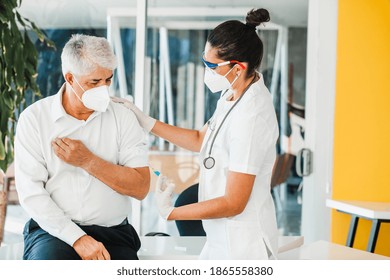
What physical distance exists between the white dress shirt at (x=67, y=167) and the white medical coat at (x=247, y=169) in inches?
11.7

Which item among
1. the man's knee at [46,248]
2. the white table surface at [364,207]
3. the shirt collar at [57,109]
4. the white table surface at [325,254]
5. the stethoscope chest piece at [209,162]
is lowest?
the white table surface at [364,207]

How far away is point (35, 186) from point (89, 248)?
0.28m

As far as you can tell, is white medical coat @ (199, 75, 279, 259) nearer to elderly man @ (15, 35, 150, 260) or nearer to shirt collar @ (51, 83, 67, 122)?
elderly man @ (15, 35, 150, 260)

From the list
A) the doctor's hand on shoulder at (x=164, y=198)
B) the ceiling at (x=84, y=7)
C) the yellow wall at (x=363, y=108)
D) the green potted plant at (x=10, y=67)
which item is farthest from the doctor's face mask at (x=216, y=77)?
the ceiling at (x=84, y=7)

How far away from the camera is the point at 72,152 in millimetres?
2088

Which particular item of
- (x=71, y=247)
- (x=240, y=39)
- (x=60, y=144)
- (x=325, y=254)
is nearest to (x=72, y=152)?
(x=60, y=144)

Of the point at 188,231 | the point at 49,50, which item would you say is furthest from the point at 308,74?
the point at 49,50

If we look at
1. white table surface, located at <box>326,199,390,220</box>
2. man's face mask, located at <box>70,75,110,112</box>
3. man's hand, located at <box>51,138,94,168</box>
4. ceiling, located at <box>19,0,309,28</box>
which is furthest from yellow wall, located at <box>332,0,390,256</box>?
man's hand, located at <box>51,138,94,168</box>

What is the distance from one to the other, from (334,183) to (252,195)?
201 cm

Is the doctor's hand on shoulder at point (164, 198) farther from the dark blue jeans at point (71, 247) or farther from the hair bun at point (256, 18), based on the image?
the hair bun at point (256, 18)

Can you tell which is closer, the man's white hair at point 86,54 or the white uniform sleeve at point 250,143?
the white uniform sleeve at point 250,143

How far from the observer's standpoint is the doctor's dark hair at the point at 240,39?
2082 mm

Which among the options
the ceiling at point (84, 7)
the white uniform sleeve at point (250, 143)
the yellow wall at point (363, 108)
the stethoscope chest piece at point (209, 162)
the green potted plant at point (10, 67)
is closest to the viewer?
the white uniform sleeve at point (250, 143)

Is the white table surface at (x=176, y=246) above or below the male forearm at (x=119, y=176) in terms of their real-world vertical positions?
below
